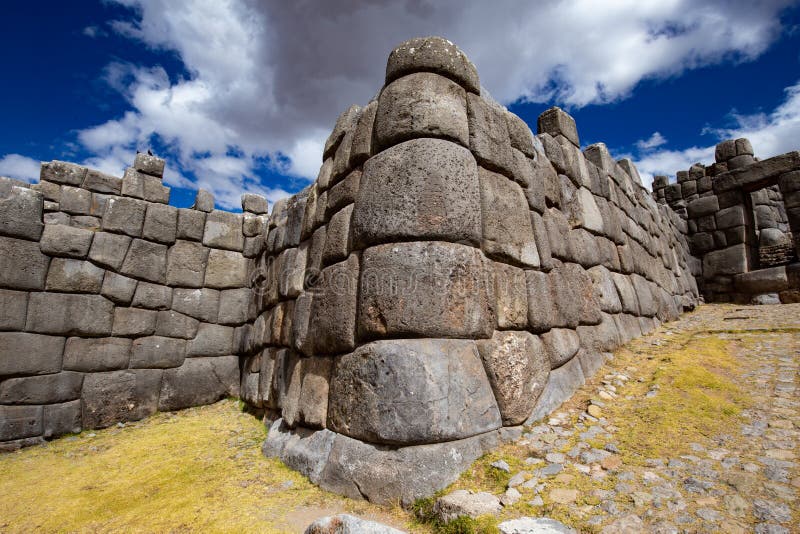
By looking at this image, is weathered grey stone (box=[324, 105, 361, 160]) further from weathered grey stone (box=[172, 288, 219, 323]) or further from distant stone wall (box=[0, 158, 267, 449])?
weathered grey stone (box=[172, 288, 219, 323])

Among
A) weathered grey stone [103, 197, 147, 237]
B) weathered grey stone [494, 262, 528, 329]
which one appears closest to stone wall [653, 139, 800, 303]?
weathered grey stone [494, 262, 528, 329]

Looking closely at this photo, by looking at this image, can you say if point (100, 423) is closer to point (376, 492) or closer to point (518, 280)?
point (376, 492)

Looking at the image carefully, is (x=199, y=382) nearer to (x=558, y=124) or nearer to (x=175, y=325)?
(x=175, y=325)

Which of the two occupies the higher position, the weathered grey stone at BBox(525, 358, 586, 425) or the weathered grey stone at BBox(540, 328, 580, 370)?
the weathered grey stone at BBox(540, 328, 580, 370)

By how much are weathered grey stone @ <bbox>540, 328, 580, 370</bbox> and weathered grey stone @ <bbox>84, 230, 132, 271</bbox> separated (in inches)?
208

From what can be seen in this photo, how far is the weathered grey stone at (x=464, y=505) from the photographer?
1958 mm

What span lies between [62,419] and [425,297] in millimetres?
4652

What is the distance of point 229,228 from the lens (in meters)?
6.20

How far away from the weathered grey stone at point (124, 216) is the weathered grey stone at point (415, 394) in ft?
14.3

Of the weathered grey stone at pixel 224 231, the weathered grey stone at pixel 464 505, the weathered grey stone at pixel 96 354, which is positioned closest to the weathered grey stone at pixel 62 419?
the weathered grey stone at pixel 96 354

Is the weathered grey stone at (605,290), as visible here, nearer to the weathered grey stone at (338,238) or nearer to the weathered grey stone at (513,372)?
the weathered grey stone at (513,372)

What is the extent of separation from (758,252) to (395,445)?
439 inches

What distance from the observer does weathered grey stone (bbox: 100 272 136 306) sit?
194 inches

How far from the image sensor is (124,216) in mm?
5230
